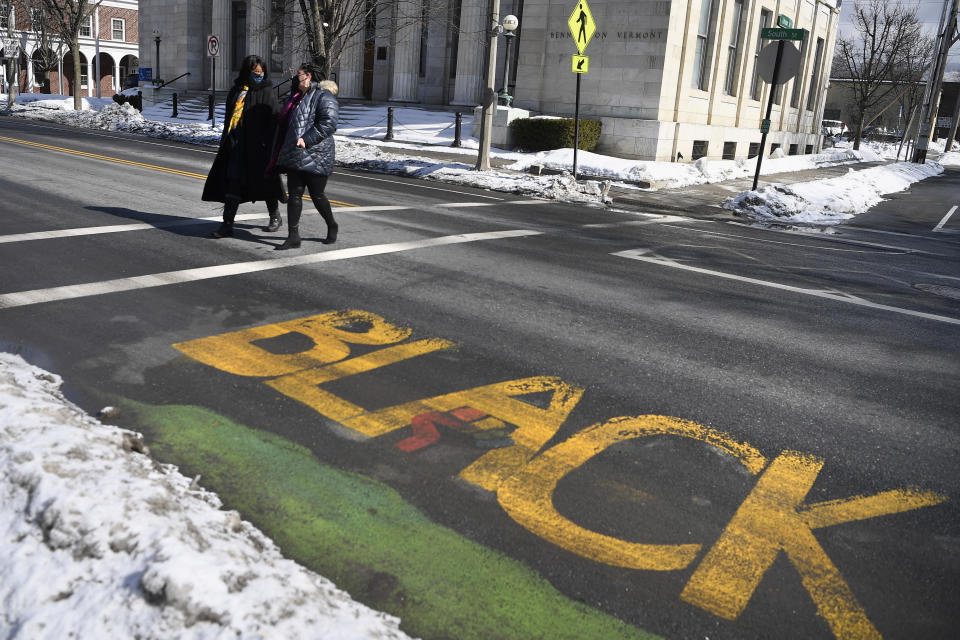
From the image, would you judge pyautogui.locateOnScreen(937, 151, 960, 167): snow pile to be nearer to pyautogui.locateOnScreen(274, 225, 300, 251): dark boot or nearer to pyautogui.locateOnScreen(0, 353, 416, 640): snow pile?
pyautogui.locateOnScreen(274, 225, 300, 251): dark boot

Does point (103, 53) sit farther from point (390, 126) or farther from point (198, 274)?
point (198, 274)

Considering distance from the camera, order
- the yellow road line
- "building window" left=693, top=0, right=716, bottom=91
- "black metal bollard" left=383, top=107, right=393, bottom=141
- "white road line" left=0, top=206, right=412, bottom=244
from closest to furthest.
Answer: "white road line" left=0, top=206, right=412, bottom=244 < the yellow road line < "black metal bollard" left=383, top=107, right=393, bottom=141 < "building window" left=693, top=0, right=716, bottom=91

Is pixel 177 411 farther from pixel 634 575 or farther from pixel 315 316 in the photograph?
pixel 634 575

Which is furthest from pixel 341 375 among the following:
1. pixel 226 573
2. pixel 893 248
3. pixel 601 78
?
pixel 601 78

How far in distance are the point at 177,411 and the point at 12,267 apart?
364 cm

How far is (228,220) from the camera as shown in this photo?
798 centimetres

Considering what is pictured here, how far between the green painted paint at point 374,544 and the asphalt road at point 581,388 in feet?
0.08

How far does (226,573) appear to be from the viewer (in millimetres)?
2264

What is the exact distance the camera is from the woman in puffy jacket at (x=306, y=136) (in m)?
7.14

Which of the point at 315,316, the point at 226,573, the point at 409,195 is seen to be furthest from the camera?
the point at 409,195

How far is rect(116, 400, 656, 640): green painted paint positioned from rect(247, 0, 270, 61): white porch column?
124 ft

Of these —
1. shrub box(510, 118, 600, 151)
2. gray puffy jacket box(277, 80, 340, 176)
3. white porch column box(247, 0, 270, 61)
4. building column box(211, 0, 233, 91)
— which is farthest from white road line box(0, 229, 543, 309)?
building column box(211, 0, 233, 91)

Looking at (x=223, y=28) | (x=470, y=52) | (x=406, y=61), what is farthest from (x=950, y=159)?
(x=223, y=28)

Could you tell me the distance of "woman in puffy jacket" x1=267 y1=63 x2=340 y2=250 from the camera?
23.4 ft
